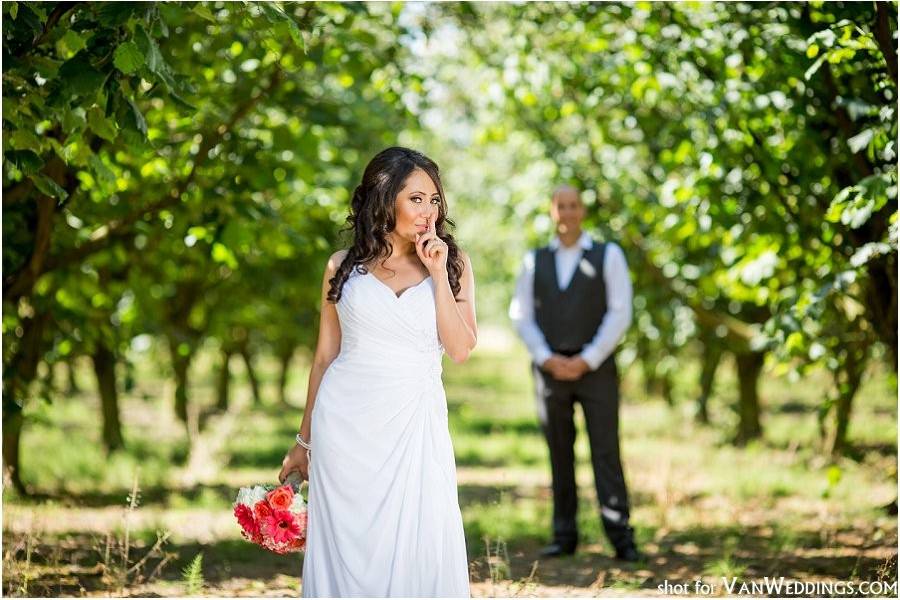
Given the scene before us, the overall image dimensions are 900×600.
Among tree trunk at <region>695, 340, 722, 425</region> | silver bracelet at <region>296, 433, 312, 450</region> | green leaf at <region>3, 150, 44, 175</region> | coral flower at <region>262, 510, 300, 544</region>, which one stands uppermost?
green leaf at <region>3, 150, 44, 175</region>

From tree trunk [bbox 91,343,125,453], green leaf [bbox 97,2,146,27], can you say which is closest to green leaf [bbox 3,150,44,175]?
green leaf [bbox 97,2,146,27]

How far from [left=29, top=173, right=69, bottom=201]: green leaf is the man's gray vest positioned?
3404 mm

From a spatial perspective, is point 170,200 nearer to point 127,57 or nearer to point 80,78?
point 80,78

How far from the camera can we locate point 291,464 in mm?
4496

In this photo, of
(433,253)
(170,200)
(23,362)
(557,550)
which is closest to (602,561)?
(557,550)

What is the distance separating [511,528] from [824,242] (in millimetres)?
3300

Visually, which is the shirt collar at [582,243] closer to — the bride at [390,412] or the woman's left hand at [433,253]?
the bride at [390,412]

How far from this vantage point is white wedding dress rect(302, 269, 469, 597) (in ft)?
13.5

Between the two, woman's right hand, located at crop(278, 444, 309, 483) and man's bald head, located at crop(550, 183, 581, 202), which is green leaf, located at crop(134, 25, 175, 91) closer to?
woman's right hand, located at crop(278, 444, 309, 483)

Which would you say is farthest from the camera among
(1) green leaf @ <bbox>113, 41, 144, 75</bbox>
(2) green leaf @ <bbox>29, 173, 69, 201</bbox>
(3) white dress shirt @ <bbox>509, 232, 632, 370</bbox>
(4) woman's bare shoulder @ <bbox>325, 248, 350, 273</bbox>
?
(3) white dress shirt @ <bbox>509, 232, 632, 370</bbox>

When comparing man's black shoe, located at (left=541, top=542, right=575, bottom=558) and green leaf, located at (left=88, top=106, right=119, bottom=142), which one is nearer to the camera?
green leaf, located at (left=88, top=106, right=119, bottom=142)

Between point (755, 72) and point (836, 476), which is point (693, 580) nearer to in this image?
point (836, 476)

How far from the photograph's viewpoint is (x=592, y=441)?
711 cm

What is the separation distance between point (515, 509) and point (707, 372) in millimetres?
7237
